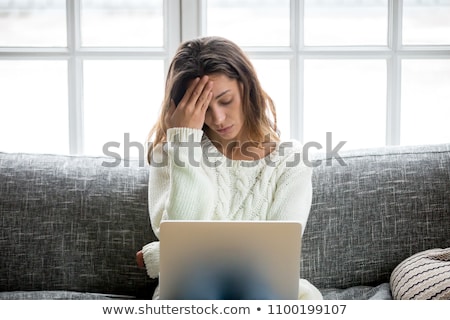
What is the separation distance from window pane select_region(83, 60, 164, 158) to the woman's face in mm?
654

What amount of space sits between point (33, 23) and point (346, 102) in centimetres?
118

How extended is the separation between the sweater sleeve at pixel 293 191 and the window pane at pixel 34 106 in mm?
995

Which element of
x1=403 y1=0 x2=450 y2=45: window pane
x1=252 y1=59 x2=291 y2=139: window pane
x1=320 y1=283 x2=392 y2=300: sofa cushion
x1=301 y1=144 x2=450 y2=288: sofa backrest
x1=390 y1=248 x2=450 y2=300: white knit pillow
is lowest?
x1=320 y1=283 x2=392 y2=300: sofa cushion

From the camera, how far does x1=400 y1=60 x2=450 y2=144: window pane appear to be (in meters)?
2.61

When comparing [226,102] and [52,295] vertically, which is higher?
[226,102]

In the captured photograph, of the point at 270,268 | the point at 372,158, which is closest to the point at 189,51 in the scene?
the point at 372,158

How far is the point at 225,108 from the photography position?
202 centimetres

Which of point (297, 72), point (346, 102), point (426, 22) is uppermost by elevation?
point (426, 22)

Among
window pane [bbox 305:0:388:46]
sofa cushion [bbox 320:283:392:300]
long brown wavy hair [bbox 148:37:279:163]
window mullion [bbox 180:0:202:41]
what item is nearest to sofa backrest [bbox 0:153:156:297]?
long brown wavy hair [bbox 148:37:279:163]

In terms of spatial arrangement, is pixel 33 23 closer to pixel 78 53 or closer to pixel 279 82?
pixel 78 53

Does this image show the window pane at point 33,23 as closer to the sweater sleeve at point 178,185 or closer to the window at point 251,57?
the window at point 251,57

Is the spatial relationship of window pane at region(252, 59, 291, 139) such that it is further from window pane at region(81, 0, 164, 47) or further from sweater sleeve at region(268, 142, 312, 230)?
sweater sleeve at region(268, 142, 312, 230)

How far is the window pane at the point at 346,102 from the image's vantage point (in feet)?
8.62

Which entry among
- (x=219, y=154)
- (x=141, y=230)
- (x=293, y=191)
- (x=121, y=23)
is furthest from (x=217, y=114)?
(x=121, y=23)
